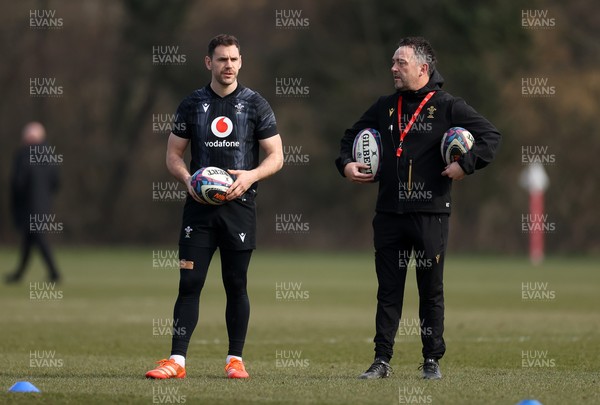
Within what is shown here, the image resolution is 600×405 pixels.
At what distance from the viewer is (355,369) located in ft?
32.1

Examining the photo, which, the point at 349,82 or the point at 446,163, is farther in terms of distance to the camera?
the point at 349,82

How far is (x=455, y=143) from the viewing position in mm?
8711

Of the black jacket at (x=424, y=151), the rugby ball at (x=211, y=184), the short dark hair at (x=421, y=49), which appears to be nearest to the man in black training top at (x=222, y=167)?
the rugby ball at (x=211, y=184)

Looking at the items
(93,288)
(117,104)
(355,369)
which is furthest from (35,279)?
(117,104)

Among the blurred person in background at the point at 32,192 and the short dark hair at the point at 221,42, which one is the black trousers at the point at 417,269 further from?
the blurred person in background at the point at 32,192

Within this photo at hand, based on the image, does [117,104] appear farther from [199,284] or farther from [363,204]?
[199,284]

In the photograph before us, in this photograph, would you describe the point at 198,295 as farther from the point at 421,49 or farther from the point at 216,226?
the point at 421,49

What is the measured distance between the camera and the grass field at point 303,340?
318 inches

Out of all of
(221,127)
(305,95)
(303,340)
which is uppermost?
(305,95)

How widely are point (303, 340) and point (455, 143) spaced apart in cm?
456

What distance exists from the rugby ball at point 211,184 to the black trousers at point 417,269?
119 cm

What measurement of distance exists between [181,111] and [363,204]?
100 ft

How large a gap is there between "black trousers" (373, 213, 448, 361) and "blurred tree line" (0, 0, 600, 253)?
27538 mm

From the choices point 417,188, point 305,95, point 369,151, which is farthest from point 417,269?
point 305,95
